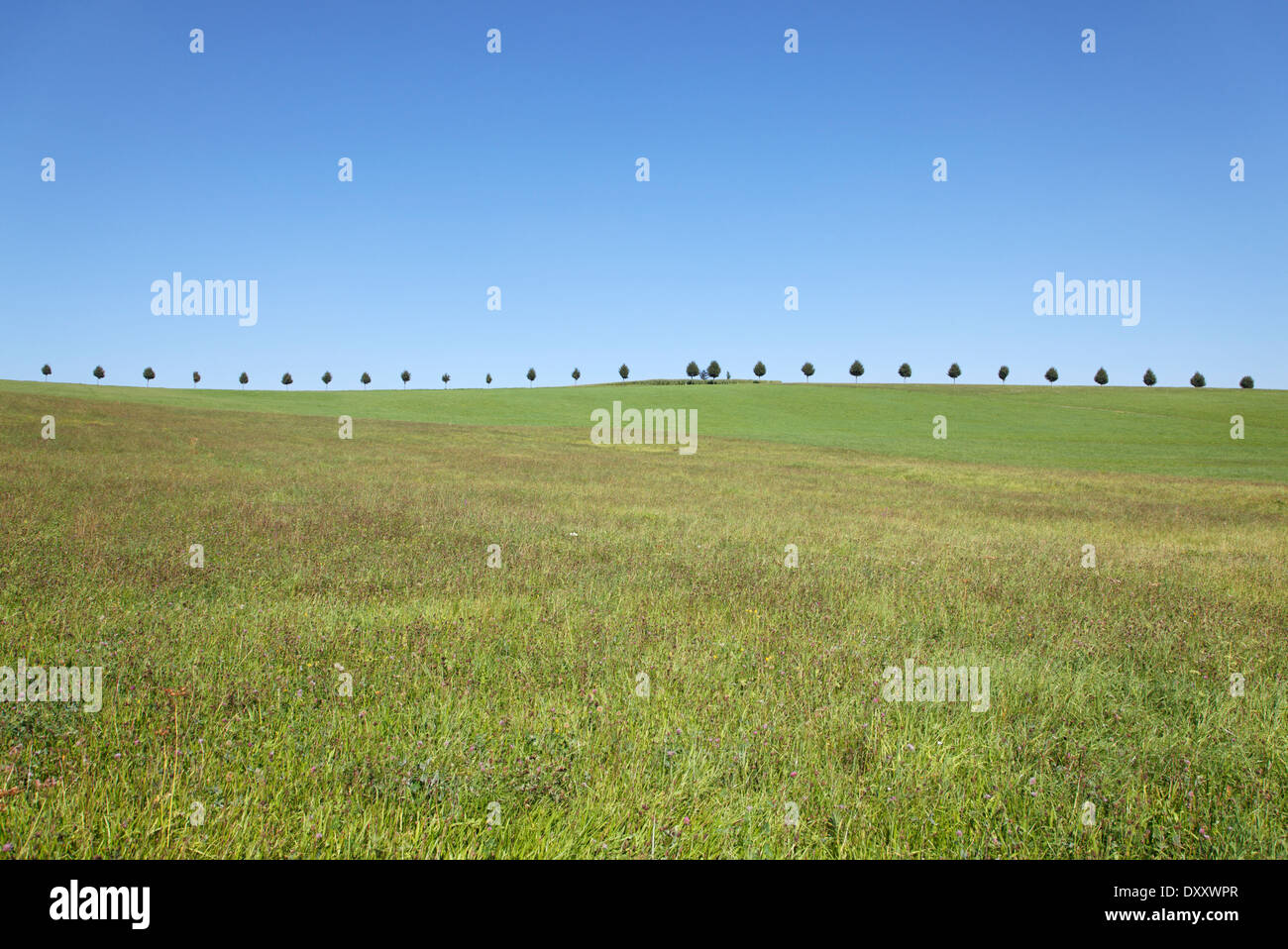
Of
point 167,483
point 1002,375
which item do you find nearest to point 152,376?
point 167,483

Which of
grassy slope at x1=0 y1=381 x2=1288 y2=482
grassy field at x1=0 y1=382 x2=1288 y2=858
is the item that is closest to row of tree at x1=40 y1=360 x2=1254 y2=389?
grassy slope at x1=0 y1=381 x2=1288 y2=482

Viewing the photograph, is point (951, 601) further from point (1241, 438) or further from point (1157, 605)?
point (1241, 438)

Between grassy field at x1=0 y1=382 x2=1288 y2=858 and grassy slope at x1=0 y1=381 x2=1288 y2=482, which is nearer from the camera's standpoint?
grassy field at x1=0 y1=382 x2=1288 y2=858

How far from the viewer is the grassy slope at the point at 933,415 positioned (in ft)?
150

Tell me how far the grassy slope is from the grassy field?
115ft

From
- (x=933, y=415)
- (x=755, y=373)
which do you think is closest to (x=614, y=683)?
(x=933, y=415)

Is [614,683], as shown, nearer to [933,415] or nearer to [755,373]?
[933,415]

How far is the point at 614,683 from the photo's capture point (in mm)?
5188

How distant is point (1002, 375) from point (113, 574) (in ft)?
642

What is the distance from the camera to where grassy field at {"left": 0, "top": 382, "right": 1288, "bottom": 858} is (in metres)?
3.37

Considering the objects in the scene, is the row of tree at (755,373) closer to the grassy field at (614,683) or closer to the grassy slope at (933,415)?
the grassy slope at (933,415)

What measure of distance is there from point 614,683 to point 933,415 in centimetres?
7953

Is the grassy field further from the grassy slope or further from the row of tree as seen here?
the row of tree
